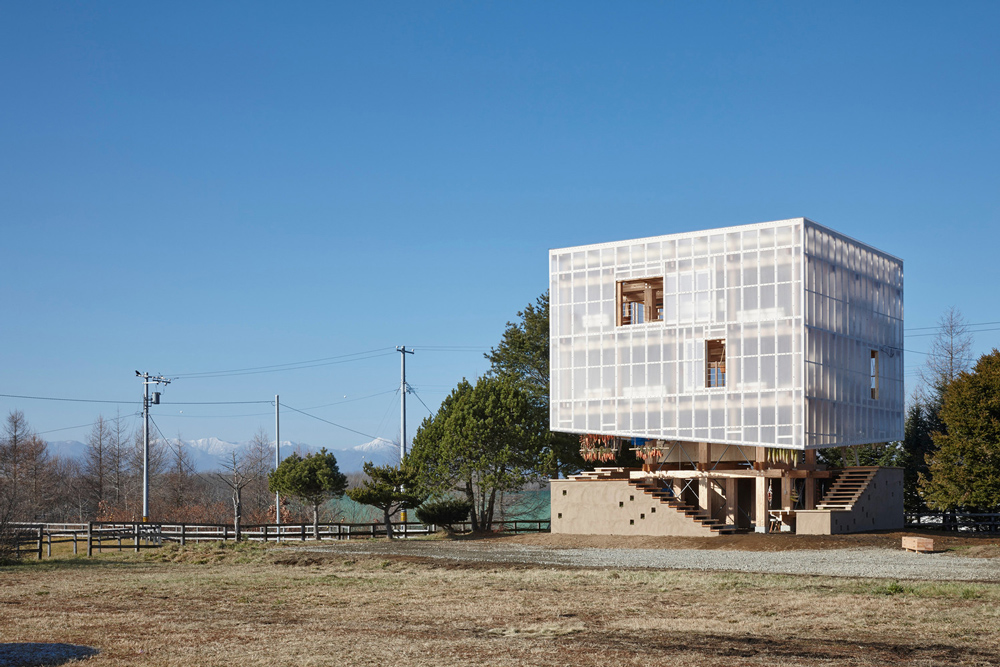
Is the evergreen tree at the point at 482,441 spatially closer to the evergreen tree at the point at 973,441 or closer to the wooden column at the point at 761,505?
the wooden column at the point at 761,505

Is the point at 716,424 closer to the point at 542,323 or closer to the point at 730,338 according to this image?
the point at 730,338

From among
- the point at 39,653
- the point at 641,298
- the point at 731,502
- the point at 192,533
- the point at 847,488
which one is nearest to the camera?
the point at 39,653

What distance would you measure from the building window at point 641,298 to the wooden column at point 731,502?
8.03 metres

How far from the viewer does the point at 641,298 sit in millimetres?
51875

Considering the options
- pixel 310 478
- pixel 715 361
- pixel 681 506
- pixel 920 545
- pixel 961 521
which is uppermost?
pixel 715 361

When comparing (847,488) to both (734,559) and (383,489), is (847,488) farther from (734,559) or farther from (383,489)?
(383,489)

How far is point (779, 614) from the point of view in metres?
18.5

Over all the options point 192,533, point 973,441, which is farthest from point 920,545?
point 192,533

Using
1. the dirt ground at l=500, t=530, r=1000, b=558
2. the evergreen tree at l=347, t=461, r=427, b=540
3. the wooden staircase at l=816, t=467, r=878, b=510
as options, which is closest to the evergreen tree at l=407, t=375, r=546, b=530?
Result: the evergreen tree at l=347, t=461, r=427, b=540

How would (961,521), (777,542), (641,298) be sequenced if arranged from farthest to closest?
(961,521), (641,298), (777,542)

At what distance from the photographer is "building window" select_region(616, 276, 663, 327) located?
1884 inches

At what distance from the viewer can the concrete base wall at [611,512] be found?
44125mm

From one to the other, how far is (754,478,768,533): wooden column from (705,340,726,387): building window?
451 cm

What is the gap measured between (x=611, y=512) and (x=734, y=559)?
14.0 meters
